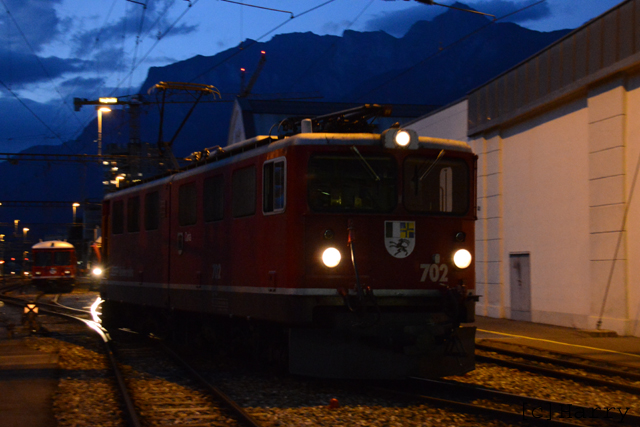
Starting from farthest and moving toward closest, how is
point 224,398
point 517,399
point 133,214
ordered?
point 133,214 < point 224,398 < point 517,399

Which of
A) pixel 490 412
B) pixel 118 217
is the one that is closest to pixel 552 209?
pixel 118 217

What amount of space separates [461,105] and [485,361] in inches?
472

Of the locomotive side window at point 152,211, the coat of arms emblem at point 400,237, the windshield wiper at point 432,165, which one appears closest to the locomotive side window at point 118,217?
the locomotive side window at point 152,211

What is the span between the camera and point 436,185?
886cm

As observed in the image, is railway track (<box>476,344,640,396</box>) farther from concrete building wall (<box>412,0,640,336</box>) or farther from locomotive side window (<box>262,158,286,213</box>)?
locomotive side window (<box>262,158,286,213</box>)

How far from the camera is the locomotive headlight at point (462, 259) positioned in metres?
8.78

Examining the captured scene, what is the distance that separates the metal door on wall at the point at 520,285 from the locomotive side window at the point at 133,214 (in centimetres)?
986

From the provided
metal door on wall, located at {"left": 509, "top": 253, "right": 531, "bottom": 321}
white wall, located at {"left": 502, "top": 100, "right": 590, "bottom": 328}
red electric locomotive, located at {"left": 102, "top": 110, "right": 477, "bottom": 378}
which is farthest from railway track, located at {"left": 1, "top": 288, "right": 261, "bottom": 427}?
metal door on wall, located at {"left": 509, "top": 253, "right": 531, "bottom": 321}

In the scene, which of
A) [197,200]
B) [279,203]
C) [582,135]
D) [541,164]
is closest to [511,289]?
[541,164]

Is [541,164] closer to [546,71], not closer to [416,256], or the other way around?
[546,71]

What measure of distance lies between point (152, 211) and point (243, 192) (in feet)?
13.0

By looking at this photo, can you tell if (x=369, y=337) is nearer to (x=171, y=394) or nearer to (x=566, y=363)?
(x=171, y=394)

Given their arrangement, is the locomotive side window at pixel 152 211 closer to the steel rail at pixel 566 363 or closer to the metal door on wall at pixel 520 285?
the steel rail at pixel 566 363

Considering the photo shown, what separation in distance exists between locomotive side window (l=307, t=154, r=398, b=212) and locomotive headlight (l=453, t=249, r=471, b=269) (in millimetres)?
1041
